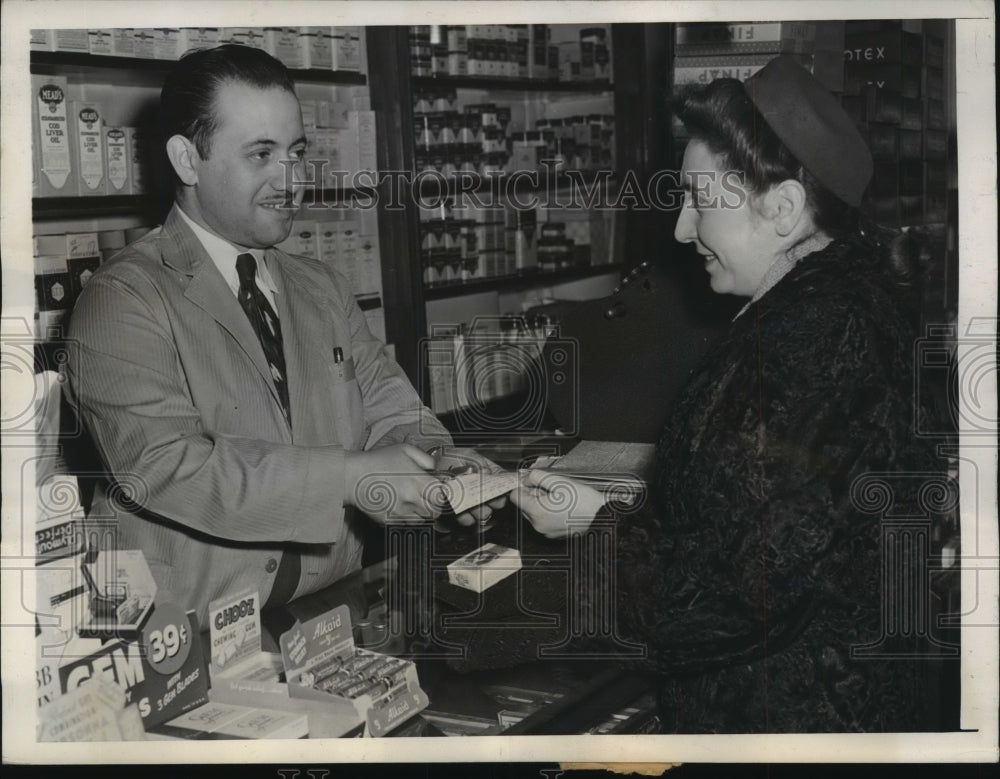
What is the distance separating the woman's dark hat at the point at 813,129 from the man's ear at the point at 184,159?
3.52ft

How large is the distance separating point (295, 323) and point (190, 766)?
0.91 m

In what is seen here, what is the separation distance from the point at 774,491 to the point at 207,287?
1140 millimetres

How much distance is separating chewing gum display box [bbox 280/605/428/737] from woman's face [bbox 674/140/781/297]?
920 millimetres

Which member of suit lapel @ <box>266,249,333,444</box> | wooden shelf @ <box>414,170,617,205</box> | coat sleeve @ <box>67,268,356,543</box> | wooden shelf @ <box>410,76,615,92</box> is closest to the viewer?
coat sleeve @ <box>67,268,356,543</box>

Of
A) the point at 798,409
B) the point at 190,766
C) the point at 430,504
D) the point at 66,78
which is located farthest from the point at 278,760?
the point at 66,78

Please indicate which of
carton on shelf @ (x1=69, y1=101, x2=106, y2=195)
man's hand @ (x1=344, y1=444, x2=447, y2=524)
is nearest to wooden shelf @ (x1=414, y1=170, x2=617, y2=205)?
carton on shelf @ (x1=69, y1=101, x2=106, y2=195)

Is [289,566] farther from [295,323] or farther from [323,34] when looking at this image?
[323,34]

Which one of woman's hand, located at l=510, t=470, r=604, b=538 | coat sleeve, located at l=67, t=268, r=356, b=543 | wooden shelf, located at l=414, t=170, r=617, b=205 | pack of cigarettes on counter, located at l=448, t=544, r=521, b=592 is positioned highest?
wooden shelf, located at l=414, t=170, r=617, b=205

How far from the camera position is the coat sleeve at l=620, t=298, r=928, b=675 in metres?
1.59

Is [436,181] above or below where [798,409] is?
above

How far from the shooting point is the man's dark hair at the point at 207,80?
193 centimetres

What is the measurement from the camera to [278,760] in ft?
6.30

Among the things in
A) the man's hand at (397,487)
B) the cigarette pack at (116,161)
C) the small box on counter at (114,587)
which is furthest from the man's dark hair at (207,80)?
the small box on counter at (114,587)

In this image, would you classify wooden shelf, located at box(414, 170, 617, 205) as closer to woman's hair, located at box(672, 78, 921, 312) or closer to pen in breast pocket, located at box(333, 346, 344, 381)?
pen in breast pocket, located at box(333, 346, 344, 381)
